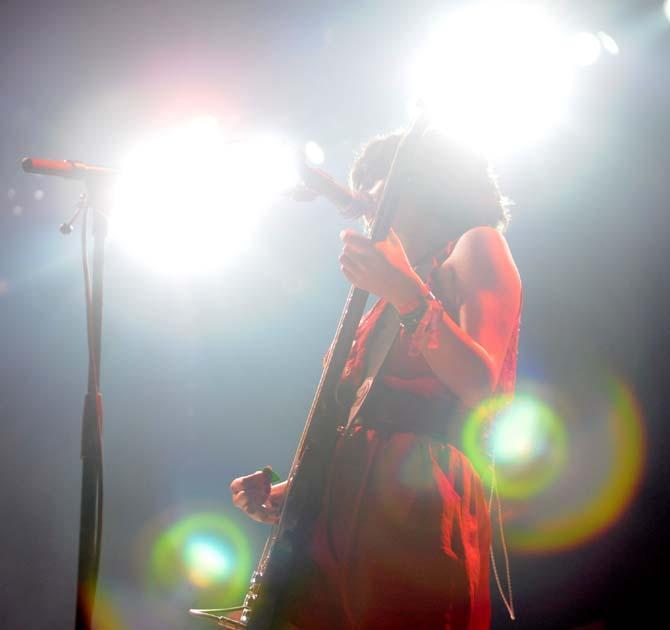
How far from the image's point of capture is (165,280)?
3326 mm

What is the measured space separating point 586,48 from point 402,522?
271 cm

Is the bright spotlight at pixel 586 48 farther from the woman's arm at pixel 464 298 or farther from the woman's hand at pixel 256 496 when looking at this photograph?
the woman's hand at pixel 256 496

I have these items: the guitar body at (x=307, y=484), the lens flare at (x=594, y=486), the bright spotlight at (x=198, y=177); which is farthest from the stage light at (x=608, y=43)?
the guitar body at (x=307, y=484)

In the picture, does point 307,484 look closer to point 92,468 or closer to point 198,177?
point 92,468

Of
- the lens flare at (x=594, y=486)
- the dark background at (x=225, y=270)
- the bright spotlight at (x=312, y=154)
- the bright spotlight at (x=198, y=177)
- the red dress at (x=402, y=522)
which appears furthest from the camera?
the dark background at (x=225, y=270)

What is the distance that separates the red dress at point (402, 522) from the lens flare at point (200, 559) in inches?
85.1

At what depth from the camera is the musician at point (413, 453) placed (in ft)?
3.17

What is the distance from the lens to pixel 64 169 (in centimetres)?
142

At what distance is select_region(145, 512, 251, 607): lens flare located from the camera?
296cm

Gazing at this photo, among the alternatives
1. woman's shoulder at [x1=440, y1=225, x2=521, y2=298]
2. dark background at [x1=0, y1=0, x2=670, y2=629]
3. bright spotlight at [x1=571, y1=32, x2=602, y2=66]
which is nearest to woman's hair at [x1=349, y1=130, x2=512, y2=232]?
woman's shoulder at [x1=440, y1=225, x2=521, y2=298]

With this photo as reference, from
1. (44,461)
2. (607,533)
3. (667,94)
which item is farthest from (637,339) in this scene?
(44,461)

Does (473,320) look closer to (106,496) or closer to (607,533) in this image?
(607,533)

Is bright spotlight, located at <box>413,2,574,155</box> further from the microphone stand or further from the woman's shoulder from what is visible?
the microphone stand

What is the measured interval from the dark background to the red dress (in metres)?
1.76
